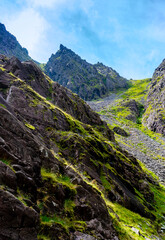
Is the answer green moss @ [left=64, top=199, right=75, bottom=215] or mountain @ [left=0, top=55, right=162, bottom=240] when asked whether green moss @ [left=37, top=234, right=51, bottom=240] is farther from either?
green moss @ [left=64, top=199, right=75, bottom=215]

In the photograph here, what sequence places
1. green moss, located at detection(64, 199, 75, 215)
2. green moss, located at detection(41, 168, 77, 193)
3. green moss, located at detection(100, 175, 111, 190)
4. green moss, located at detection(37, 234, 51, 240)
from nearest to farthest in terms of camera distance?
1. green moss, located at detection(37, 234, 51, 240)
2. green moss, located at detection(64, 199, 75, 215)
3. green moss, located at detection(41, 168, 77, 193)
4. green moss, located at detection(100, 175, 111, 190)

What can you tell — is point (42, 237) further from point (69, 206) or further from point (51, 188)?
point (69, 206)

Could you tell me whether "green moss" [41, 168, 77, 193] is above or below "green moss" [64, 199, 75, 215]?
above

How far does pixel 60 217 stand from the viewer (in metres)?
11.0

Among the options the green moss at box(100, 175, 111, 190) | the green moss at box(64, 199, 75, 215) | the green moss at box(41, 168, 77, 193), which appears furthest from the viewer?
the green moss at box(100, 175, 111, 190)


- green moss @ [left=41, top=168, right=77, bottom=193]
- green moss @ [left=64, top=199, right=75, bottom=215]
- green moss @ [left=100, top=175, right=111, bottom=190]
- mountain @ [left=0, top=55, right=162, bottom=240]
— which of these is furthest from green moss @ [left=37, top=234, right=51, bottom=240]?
green moss @ [left=100, top=175, right=111, bottom=190]

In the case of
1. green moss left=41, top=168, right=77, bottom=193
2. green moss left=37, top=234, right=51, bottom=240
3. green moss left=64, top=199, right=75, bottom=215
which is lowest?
green moss left=37, top=234, right=51, bottom=240

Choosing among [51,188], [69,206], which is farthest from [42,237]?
[69,206]

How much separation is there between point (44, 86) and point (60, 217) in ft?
141

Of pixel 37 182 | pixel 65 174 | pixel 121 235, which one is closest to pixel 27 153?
pixel 37 182

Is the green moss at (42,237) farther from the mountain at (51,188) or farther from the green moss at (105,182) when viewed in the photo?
the green moss at (105,182)

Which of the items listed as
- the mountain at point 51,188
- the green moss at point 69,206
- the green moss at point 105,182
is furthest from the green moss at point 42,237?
the green moss at point 105,182

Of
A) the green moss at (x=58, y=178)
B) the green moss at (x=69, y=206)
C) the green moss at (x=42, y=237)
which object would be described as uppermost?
the green moss at (x=58, y=178)

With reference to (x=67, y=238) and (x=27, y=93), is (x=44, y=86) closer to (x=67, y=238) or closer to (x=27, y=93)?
(x=27, y=93)
